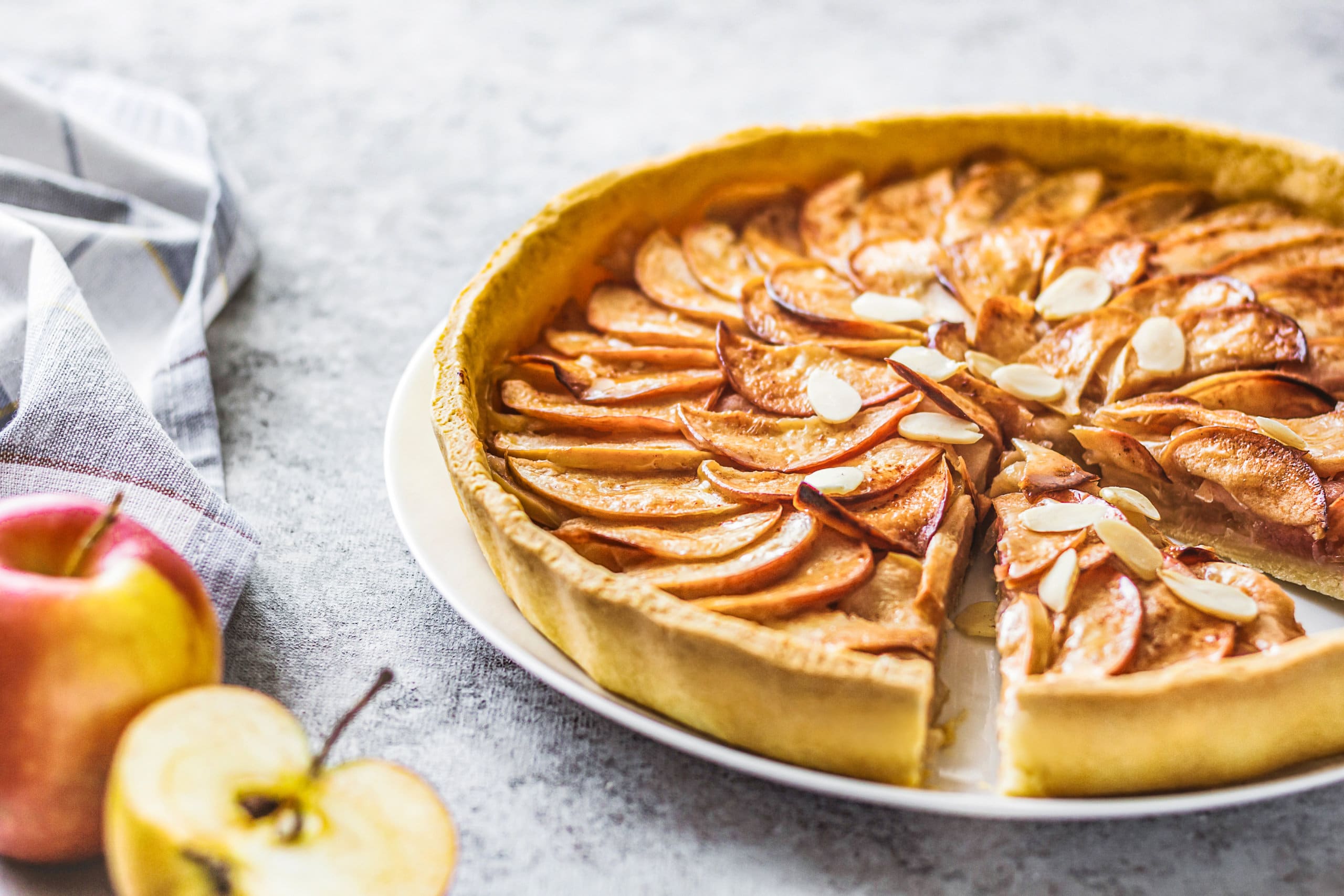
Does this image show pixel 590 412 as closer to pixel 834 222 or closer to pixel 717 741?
pixel 717 741

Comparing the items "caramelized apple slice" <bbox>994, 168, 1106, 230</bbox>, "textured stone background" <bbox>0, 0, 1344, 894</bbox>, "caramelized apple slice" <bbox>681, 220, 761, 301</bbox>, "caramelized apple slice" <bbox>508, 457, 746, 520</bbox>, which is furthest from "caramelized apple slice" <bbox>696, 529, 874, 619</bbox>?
"caramelized apple slice" <bbox>994, 168, 1106, 230</bbox>

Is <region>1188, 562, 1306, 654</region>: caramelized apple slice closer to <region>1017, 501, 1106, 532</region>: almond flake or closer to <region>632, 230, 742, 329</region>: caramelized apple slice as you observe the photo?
<region>1017, 501, 1106, 532</region>: almond flake

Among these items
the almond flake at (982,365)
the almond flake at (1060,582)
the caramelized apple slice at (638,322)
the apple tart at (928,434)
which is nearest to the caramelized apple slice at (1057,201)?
the apple tart at (928,434)

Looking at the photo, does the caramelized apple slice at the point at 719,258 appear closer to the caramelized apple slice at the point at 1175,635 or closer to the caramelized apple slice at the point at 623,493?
the caramelized apple slice at the point at 623,493

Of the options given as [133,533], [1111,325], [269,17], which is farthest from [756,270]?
[269,17]

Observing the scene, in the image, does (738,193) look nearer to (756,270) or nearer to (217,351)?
(756,270)

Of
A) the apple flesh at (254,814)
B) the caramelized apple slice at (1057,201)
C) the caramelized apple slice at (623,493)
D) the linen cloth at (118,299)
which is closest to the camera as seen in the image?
the apple flesh at (254,814)

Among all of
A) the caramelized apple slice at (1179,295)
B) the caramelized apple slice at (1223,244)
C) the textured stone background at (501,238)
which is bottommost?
the textured stone background at (501,238)
